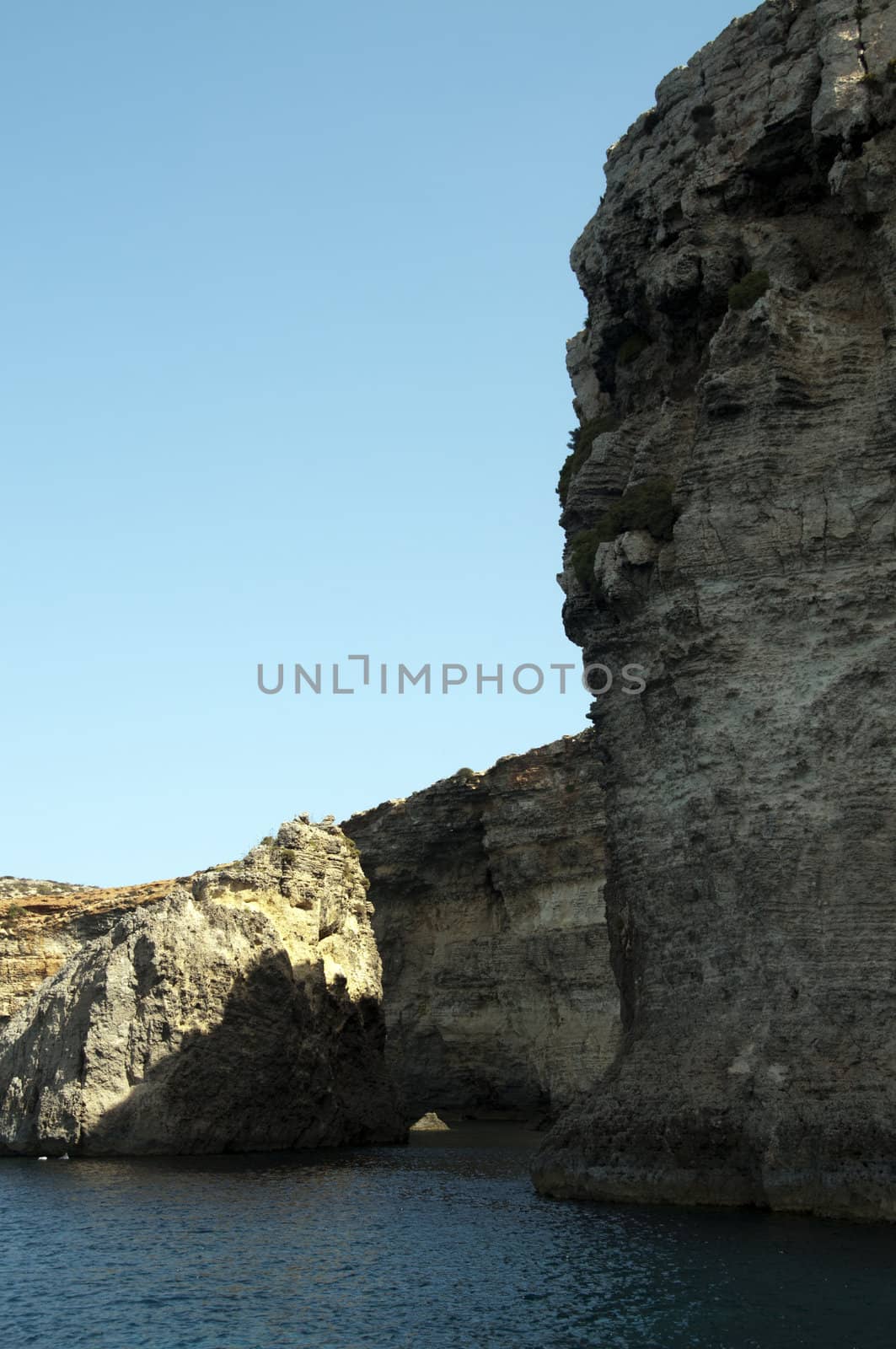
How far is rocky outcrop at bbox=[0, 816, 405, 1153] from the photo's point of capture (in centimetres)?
4400

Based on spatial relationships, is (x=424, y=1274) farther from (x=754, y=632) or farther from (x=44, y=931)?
(x=44, y=931)

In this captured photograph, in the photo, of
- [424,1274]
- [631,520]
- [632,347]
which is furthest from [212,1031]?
[632,347]

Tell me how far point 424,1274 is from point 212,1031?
2142 centimetres

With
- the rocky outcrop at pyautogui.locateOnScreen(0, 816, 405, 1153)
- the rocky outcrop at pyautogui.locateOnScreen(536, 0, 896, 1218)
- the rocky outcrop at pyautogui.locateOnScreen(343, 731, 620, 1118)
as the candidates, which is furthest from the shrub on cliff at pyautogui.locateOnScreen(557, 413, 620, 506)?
the rocky outcrop at pyautogui.locateOnScreen(343, 731, 620, 1118)

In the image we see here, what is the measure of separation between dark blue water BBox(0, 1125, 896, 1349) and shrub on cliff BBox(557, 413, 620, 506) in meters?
17.9

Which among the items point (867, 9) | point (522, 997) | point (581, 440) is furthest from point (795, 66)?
point (522, 997)

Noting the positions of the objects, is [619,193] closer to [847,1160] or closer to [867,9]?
[867,9]

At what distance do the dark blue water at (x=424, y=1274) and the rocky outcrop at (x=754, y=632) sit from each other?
78.7 inches

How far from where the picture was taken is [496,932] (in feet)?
→ 228

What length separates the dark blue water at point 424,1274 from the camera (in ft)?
65.8

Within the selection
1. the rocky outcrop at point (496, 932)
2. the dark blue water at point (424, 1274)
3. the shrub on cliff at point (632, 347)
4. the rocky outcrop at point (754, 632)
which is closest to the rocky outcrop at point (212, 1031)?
the dark blue water at point (424, 1274)

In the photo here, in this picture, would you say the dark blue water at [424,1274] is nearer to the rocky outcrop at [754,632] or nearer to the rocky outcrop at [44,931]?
the rocky outcrop at [754,632]

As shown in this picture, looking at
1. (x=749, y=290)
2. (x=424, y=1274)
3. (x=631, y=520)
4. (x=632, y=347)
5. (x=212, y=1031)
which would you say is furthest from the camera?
(x=212, y=1031)

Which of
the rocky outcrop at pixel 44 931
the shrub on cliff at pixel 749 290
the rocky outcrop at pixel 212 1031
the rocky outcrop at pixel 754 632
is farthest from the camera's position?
the rocky outcrop at pixel 44 931
